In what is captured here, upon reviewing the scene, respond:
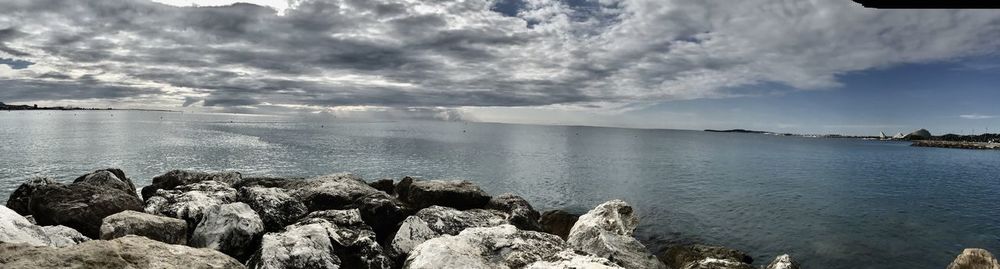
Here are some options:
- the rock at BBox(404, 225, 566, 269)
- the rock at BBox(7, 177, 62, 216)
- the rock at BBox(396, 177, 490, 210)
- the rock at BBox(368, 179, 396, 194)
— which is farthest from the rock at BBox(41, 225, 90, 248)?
the rock at BBox(368, 179, 396, 194)

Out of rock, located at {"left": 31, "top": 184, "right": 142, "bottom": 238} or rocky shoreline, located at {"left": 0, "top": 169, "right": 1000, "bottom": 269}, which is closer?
rocky shoreline, located at {"left": 0, "top": 169, "right": 1000, "bottom": 269}

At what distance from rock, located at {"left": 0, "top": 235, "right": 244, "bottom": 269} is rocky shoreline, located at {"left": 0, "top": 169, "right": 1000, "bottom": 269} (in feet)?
0.06

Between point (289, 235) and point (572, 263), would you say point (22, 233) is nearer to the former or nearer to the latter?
point (289, 235)

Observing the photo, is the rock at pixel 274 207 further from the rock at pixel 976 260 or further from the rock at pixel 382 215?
the rock at pixel 976 260

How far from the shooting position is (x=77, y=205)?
15273 mm

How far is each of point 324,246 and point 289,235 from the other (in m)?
0.85

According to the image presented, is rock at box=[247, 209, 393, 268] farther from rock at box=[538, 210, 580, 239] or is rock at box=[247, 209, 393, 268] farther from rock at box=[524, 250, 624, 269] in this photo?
rock at box=[538, 210, 580, 239]

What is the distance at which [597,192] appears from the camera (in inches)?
1748

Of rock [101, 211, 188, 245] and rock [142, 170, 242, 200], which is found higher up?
rock [101, 211, 188, 245]

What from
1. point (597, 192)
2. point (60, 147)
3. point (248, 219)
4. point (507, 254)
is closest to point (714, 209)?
point (597, 192)

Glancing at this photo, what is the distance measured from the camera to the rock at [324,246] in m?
11.1

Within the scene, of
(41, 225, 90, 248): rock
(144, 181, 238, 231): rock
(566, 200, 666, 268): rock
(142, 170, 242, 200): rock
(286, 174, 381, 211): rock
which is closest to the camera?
(41, 225, 90, 248): rock

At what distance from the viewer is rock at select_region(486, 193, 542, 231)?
19950 millimetres

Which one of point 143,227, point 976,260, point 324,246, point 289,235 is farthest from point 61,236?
point 976,260
